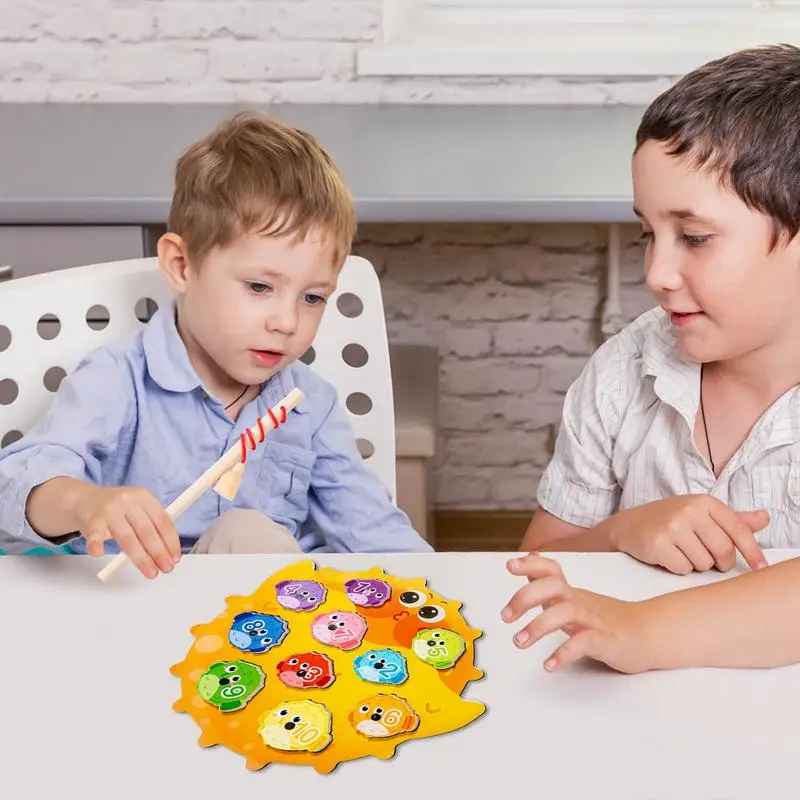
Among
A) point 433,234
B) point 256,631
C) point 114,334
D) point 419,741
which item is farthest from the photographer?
point 433,234

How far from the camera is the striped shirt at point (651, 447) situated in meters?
1.04

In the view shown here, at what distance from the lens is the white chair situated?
3.73 ft

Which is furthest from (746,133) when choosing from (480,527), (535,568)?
(480,527)

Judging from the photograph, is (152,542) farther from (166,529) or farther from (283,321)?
(283,321)

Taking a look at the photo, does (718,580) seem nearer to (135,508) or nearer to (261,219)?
(135,508)

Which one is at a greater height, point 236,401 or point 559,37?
point 559,37

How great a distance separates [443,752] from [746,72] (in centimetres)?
70

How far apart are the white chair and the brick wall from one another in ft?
3.23

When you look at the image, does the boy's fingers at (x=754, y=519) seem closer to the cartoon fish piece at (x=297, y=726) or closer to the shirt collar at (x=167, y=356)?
the cartoon fish piece at (x=297, y=726)

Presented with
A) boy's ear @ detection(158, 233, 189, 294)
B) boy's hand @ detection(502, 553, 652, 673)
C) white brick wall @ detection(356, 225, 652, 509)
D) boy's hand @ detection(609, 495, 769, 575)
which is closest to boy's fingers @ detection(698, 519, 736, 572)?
boy's hand @ detection(609, 495, 769, 575)

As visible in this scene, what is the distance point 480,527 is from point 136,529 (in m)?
1.74

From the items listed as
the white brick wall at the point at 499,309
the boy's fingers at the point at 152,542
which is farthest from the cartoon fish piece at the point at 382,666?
the white brick wall at the point at 499,309

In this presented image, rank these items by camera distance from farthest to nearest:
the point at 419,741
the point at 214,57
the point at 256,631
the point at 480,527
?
1. the point at 480,527
2. the point at 214,57
3. the point at 256,631
4. the point at 419,741

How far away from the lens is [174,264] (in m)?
1.12
